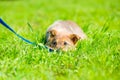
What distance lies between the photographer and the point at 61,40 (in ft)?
23.1

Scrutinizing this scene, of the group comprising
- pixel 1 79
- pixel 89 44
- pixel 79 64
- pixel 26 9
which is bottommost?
pixel 1 79

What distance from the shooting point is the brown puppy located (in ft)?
22.7

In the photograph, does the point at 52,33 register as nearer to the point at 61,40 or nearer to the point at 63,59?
the point at 61,40

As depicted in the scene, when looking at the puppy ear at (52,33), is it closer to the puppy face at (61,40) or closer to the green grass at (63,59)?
the puppy face at (61,40)

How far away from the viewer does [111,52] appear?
616cm

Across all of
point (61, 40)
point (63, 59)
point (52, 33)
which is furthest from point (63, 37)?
point (63, 59)

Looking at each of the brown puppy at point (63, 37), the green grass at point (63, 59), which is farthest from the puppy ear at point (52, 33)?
the green grass at point (63, 59)

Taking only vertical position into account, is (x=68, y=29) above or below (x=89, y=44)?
above

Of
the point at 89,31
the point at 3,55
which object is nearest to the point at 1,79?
the point at 3,55

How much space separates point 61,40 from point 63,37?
0.49 ft

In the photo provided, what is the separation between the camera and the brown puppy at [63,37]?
6932 millimetres

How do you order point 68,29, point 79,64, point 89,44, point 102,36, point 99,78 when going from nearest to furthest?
point 99,78
point 79,64
point 89,44
point 102,36
point 68,29

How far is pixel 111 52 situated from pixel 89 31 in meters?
2.01

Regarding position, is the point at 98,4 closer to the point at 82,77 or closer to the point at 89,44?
the point at 89,44
